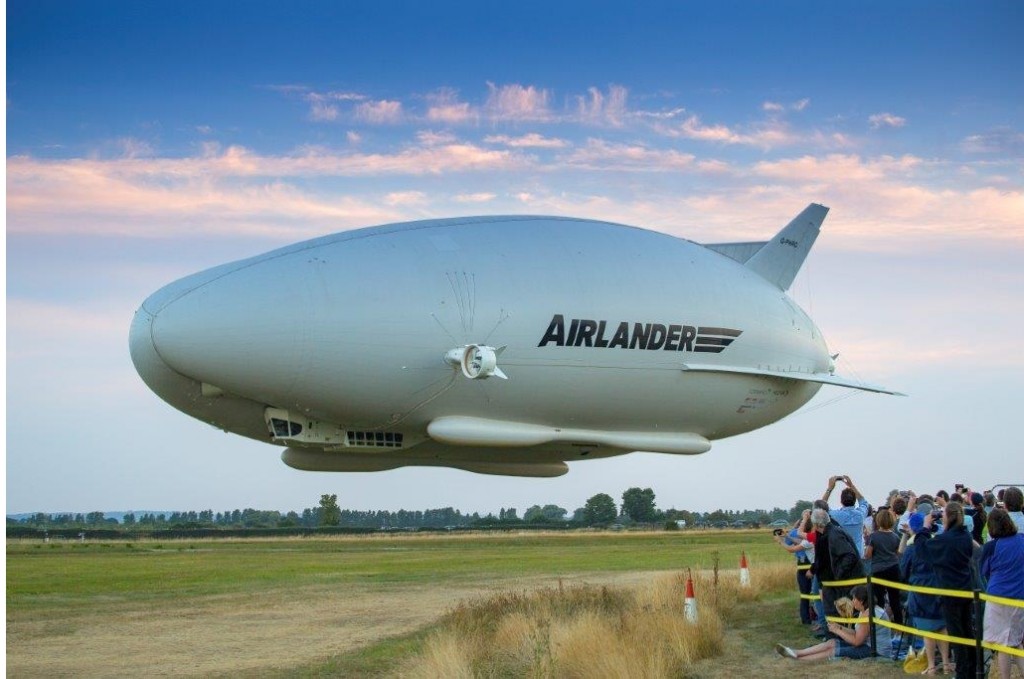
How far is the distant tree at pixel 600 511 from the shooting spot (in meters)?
127

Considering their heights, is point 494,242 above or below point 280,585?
above

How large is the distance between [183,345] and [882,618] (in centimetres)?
1266

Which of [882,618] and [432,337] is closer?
[882,618]

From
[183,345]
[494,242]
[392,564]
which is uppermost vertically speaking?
[494,242]

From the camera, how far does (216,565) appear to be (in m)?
53.6

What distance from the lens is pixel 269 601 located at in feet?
117

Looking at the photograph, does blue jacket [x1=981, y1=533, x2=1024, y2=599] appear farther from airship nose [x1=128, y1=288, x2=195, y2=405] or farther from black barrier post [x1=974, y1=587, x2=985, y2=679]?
airship nose [x1=128, y1=288, x2=195, y2=405]

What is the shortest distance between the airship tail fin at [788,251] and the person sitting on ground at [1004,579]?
60.0 feet

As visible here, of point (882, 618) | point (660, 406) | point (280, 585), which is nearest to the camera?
point (882, 618)

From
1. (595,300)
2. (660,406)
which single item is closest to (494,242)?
(595,300)

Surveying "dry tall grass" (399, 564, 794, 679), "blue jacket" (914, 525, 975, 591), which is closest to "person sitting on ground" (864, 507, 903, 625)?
"blue jacket" (914, 525, 975, 591)

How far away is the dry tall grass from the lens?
1981cm

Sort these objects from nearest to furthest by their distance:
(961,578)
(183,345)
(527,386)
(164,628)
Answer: (961,578)
(183,345)
(527,386)
(164,628)

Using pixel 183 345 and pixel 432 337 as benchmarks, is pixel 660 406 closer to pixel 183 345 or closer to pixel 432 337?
pixel 432 337
